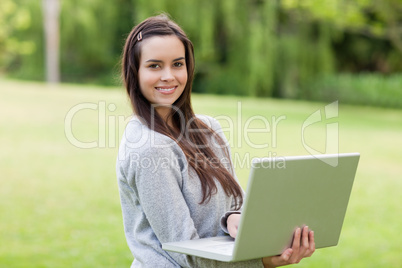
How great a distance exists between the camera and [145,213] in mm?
1766

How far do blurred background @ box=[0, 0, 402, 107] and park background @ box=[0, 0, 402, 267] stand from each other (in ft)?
0.14

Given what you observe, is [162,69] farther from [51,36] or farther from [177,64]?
[51,36]

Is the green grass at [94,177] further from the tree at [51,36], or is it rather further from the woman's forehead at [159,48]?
the woman's forehead at [159,48]

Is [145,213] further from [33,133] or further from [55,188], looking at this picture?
[33,133]

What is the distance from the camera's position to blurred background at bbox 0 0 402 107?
1758 cm

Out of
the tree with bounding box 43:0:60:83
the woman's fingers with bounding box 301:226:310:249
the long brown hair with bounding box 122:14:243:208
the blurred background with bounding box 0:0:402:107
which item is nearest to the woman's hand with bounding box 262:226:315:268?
the woman's fingers with bounding box 301:226:310:249

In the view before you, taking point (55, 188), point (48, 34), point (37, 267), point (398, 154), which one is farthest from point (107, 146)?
point (48, 34)

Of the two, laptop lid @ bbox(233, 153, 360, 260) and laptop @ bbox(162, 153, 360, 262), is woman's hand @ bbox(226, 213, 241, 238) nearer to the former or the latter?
laptop @ bbox(162, 153, 360, 262)

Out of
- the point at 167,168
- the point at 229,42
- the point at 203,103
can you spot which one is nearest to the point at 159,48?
the point at 167,168

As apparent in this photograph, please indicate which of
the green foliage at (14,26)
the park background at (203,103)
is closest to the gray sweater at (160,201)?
the park background at (203,103)

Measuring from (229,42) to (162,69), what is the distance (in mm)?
17437

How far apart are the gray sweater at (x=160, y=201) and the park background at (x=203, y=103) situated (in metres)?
0.58

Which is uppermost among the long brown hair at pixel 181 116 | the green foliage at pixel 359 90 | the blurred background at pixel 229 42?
the long brown hair at pixel 181 116

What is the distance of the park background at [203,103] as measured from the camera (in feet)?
19.9
